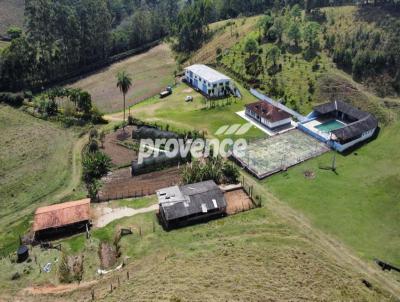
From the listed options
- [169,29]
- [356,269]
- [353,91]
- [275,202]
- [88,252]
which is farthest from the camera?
[169,29]


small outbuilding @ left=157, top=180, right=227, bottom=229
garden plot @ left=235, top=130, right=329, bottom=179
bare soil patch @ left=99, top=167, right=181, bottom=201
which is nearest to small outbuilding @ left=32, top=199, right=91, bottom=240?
bare soil patch @ left=99, top=167, right=181, bottom=201

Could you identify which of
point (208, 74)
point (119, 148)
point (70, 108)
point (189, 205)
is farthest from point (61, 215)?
point (208, 74)

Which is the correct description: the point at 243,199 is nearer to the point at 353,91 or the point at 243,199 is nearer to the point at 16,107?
the point at 353,91

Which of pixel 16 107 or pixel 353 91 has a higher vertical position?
pixel 353 91

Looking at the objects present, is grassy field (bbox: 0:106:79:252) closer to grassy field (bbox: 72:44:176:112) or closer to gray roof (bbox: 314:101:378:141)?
grassy field (bbox: 72:44:176:112)

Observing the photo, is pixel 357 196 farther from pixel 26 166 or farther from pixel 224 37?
pixel 224 37

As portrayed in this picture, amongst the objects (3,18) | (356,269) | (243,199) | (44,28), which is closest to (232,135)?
(243,199)
